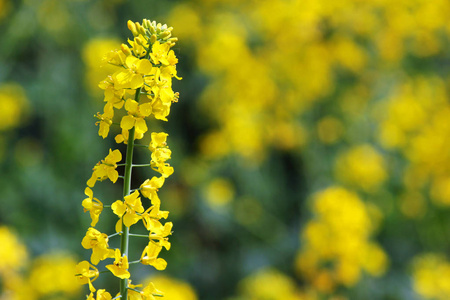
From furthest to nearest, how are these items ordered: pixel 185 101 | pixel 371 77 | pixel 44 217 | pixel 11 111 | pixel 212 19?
pixel 212 19, pixel 185 101, pixel 371 77, pixel 11 111, pixel 44 217

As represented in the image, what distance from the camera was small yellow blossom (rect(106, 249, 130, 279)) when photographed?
144 centimetres

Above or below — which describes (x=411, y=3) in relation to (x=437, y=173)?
above

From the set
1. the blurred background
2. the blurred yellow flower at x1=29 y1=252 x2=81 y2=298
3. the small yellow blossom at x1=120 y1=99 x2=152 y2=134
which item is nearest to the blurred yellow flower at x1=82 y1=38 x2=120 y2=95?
the blurred background

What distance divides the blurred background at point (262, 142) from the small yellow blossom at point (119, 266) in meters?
3.78

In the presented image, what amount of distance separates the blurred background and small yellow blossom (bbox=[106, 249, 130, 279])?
3.78 m

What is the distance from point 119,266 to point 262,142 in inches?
214

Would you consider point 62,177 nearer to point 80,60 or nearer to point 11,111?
point 11,111

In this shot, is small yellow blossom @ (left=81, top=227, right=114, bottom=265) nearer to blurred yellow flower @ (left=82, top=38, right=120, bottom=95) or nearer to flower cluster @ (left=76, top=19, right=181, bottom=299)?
flower cluster @ (left=76, top=19, right=181, bottom=299)

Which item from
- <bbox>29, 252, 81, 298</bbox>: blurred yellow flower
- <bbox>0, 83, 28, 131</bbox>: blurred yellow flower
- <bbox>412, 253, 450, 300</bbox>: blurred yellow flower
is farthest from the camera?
<bbox>0, 83, 28, 131</bbox>: blurred yellow flower

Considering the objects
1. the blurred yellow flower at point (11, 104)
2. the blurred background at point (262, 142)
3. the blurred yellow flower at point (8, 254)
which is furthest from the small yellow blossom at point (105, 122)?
the blurred yellow flower at point (11, 104)

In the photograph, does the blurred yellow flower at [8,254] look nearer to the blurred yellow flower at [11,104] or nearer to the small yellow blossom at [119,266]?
the blurred yellow flower at [11,104]

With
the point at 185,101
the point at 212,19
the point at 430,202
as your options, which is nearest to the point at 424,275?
the point at 430,202

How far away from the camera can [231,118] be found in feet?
21.5

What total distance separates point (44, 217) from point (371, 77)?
13.0 ft
